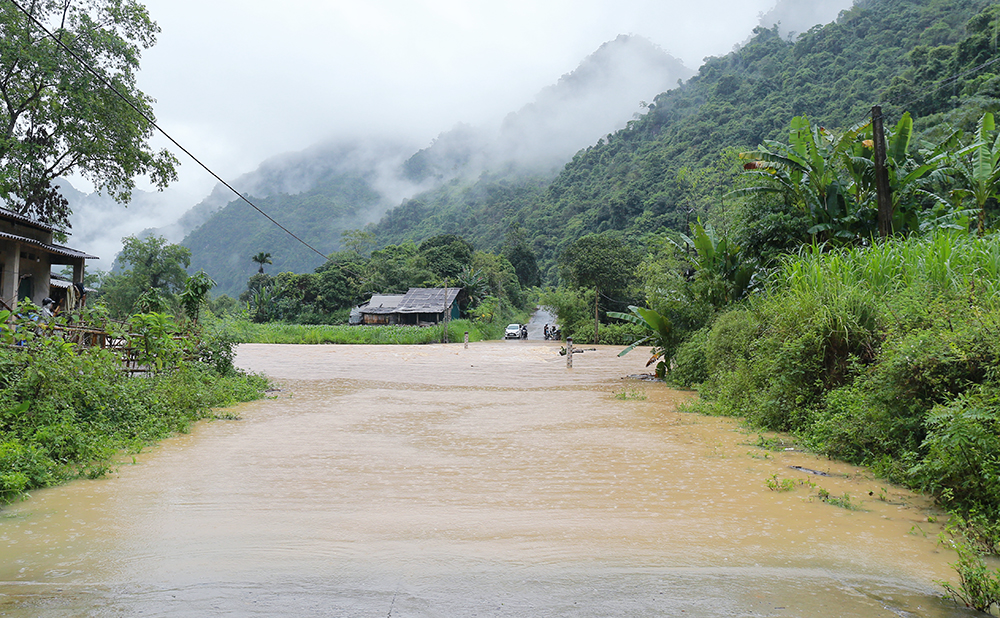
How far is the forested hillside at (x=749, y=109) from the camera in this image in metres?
37.2

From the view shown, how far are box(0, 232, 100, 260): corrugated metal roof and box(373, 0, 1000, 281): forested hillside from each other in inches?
917

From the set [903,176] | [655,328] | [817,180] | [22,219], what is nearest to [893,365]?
[817,180]

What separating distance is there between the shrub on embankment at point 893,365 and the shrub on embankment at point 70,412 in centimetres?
769

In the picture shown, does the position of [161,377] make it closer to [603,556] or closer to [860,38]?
[603,556]

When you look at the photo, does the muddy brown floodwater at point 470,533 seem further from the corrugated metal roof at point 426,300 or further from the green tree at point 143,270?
the corrugated metal roof at point 426,300

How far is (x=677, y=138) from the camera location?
250 ft

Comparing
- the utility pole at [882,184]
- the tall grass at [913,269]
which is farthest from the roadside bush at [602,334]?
the tall grass at [913,269]

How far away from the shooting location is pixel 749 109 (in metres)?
68.3

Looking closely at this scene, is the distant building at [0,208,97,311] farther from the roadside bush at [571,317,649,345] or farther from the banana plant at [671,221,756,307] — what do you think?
the roadside bush at [571,317,649,345]

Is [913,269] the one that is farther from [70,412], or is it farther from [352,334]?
[352,334]

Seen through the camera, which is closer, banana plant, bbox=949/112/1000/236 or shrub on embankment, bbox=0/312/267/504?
shrub on embankment, bbox=0/312/267/504

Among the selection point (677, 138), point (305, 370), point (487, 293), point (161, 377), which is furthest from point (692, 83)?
point (161, 377)

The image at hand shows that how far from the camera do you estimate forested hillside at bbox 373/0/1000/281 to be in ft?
122

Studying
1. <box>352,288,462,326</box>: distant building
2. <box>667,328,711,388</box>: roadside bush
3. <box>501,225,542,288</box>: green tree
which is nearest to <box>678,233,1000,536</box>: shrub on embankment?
<box>667,328,711,388</box>: roadside bush
